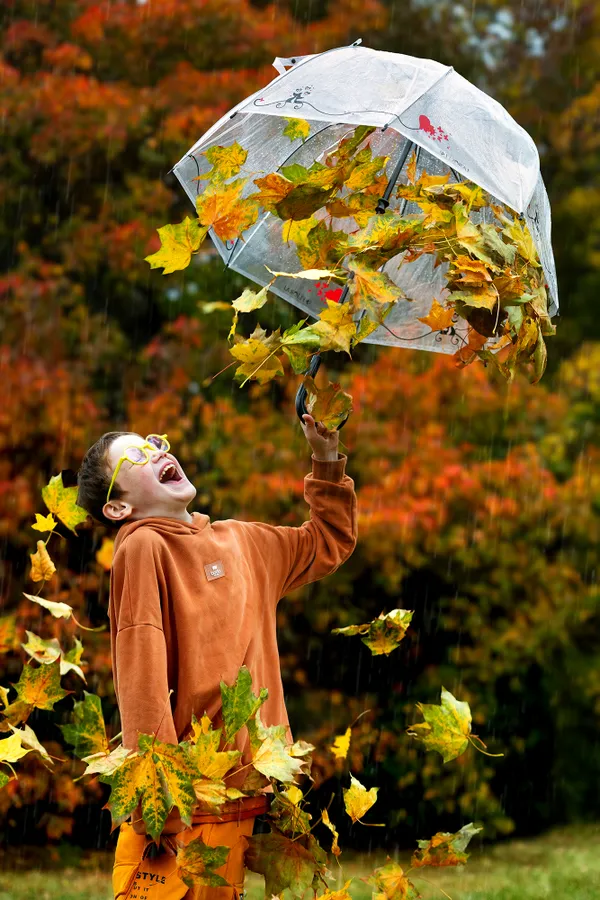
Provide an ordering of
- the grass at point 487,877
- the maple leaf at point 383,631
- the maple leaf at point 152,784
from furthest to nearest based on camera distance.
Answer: the grass at point 487,877, the maple leaf at point 383,631, the maple leaf at point 152,784

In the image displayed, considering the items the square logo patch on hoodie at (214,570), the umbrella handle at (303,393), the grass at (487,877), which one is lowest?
the grass at (487,877)

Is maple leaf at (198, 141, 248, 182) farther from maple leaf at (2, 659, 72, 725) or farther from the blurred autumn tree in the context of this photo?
A: the blurred autumn tree

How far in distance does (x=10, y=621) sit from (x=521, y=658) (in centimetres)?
354

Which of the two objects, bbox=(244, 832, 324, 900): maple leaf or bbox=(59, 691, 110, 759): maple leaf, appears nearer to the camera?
bbox=(244, 832, 324, 900): maple leaf

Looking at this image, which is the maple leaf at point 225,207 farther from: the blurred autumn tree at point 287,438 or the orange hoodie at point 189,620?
the blurred autumn tree at point 287,438

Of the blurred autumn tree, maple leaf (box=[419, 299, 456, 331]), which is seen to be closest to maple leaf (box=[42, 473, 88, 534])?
maple leaf (box=[419, 299, 456, 331])

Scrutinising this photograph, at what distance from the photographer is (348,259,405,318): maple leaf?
7.12ft

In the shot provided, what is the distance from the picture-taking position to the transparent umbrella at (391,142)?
2.35 m

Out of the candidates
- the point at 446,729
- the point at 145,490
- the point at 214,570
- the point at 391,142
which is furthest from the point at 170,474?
the point at 391,142

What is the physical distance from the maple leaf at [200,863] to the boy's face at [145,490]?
28.1 inches

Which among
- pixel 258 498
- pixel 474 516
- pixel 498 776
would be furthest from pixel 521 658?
pixel 258 498

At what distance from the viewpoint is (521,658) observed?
6027 mm

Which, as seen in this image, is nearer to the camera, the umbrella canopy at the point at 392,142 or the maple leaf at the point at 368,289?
the maple leaf at the point at 368,289

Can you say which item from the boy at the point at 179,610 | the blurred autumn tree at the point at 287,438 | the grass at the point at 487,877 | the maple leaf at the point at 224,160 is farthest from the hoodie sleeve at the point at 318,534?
the blurred autumn tree at the point at 287,438
